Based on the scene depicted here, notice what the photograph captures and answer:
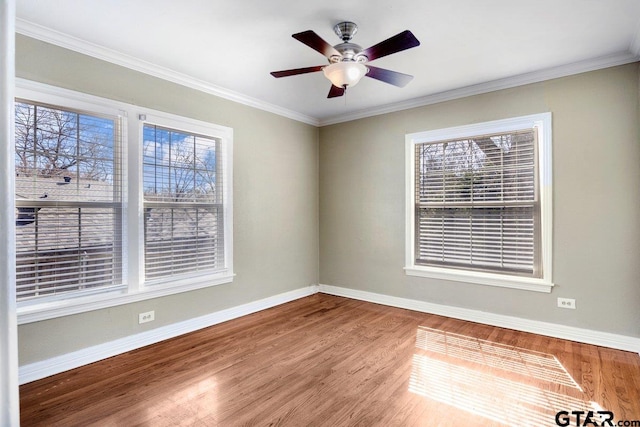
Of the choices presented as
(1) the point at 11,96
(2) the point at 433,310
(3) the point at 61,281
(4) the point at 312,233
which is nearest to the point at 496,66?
(2) the point at 433,310

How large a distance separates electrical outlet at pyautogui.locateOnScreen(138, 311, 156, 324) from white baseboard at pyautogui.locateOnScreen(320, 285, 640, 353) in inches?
105

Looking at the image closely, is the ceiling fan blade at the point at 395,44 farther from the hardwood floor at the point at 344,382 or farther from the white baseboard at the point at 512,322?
the white baseboard at the point at 512,322

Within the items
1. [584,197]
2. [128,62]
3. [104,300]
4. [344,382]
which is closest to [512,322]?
[584,197]

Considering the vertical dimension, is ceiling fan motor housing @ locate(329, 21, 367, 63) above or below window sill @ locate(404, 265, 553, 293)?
above

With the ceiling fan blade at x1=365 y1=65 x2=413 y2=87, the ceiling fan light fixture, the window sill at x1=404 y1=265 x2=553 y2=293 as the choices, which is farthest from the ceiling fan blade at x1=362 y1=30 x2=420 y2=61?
the window sill at x1=404 y1=265 x2=553 y2=293

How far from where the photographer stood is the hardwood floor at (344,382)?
2.13m

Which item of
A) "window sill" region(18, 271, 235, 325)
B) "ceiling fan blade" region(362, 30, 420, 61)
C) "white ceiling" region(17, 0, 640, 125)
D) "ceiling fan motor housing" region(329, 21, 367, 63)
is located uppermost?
"white ceiling" region(17, 0, 640, 125)

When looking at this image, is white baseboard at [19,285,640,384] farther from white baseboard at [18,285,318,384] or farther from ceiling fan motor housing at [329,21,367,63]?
ceiling fan motor housing at [329,21,367,63]

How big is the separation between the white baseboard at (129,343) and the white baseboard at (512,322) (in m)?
1.43

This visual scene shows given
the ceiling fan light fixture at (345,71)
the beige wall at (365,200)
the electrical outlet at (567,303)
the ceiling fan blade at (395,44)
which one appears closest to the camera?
the ceiling fan blade at (395,44)

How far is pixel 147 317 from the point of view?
3.26m

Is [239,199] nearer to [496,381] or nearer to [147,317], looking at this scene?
[147,317]

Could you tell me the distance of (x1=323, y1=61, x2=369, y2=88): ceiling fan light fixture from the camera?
2.47 meters

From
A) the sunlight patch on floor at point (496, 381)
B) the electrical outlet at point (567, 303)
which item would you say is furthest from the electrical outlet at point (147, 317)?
the electrical outlet at point (567, 303)
